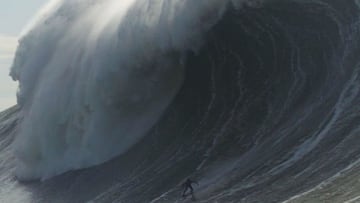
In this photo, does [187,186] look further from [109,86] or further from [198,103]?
[109,86]

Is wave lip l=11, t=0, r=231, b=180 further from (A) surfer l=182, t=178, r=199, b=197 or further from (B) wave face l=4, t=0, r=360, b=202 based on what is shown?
(A) surfer l=182, t=178, r=199, b=197

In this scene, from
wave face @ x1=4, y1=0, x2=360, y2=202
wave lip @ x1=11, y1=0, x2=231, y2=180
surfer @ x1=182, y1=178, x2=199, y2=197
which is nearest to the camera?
wave face @ x1=4, y1=0, x2=360, y2=202

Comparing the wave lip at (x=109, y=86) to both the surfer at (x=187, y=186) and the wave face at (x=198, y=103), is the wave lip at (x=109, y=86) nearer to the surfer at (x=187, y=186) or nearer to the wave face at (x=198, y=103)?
the wave face at (x=198, y=103)

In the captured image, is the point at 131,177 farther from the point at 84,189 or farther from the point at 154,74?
the point at 154,74

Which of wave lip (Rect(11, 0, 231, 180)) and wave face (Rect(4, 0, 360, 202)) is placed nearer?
wave face (Rect(4, 0, 360, 202))

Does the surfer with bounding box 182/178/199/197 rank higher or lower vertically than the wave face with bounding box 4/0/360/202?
lower

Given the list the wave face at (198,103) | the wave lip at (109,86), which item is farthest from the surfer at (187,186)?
the wave lip at (109,86)

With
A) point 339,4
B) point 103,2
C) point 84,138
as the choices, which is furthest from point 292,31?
point 103,2

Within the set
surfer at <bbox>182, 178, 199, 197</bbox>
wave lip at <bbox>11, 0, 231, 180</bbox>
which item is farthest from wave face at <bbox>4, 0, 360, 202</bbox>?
surfer at <bbox>182, 178, 199, 197</bbox>

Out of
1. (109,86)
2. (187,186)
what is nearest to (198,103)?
(109,86)
